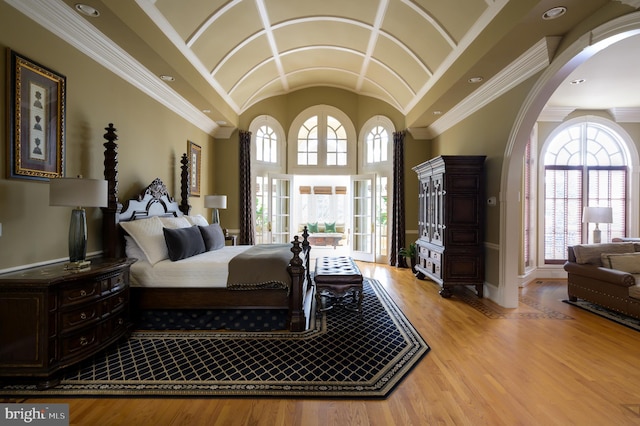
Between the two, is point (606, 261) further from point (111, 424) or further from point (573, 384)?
point (111, 424)

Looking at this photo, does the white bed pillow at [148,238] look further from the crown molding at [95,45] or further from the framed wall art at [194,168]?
the framed wall art at [194,168]

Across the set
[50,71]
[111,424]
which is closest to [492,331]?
[111,424]

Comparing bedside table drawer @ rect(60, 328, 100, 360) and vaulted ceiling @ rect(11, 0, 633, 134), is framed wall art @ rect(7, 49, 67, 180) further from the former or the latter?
bedside table drawer @ rect(60, 328, 100, 360)

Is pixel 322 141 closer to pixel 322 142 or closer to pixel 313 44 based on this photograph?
pixel 322 142

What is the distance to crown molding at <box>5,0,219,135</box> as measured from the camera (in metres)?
2.81

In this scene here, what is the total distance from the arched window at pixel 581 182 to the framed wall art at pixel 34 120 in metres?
7.61

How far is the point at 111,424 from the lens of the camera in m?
2.04

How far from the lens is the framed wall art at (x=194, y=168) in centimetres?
599

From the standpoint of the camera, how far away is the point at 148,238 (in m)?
3.72

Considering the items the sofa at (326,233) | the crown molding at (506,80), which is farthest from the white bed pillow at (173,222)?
the sofa at (326,233)

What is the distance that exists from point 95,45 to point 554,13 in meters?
4.35

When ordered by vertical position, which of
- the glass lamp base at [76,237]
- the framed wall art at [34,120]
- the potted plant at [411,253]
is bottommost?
the potted plant at [411,253]

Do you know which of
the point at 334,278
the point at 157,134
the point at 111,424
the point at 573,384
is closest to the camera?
the point at 111,424

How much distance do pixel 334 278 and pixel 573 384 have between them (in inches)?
91.9
